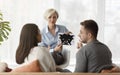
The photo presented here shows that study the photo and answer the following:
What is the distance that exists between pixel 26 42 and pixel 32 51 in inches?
5.0

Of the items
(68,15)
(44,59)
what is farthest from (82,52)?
(68,15)

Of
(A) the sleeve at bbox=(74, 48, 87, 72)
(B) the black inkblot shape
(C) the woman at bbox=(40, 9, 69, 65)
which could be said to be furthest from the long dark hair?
(C) the woman at bbox=(40, 9, 69, 65)

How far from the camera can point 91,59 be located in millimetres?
2549

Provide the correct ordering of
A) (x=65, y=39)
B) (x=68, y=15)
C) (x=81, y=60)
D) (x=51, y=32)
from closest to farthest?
(x=81, y=60) → (x=65, y=39) → (x=51, y=32) → (x=68, y=15)

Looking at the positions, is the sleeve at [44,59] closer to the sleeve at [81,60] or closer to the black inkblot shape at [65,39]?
the sleeve at [81,60]

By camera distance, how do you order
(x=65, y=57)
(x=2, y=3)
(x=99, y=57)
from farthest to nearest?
(x=2, y=3)
(x=65, y=57)
(x=99, y=57)

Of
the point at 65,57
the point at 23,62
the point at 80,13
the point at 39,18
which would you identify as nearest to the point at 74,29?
the point at 80,13

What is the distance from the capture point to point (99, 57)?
101 inches

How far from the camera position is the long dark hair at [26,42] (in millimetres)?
2703

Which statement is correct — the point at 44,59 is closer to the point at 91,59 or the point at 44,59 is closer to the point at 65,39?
the point at 91,59

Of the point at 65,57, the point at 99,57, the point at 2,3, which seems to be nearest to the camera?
the point at 99,57

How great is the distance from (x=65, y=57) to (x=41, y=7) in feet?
4.44

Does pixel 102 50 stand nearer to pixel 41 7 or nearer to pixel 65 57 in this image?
pixel 65 57

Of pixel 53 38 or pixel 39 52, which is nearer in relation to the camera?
pixel 39 52
